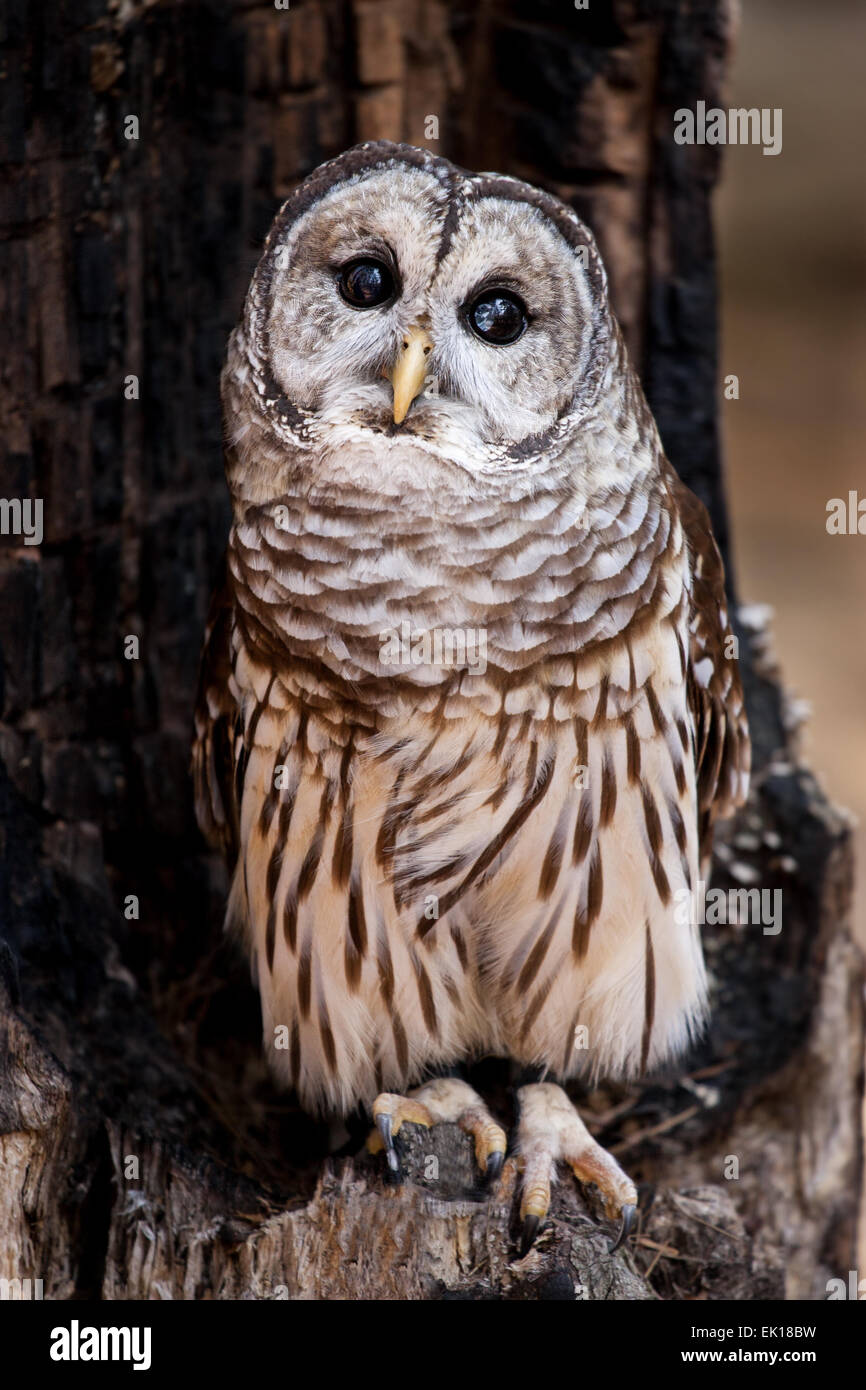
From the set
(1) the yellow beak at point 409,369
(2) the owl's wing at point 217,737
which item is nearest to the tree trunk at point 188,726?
(2) the owl's wing at point 217,737

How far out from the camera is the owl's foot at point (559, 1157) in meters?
2.57

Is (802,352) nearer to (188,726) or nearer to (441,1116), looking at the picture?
(188,726)

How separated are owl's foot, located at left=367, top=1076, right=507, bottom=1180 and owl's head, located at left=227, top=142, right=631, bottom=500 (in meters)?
1.24

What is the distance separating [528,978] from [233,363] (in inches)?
51.5

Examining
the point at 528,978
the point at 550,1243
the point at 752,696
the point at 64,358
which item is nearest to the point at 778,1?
the point at 752,696

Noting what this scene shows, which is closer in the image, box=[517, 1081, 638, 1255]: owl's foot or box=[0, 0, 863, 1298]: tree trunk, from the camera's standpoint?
box=[0, 0, 863, 1298]: tree trunk

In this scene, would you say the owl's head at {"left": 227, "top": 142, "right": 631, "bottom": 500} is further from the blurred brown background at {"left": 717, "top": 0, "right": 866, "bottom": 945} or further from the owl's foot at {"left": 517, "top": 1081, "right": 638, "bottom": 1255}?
the blurred brown background at {"left": 717, "top": 0, "right": 866, "bottom": 945}

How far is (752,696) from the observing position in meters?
3.89

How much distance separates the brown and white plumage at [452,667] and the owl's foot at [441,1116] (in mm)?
74

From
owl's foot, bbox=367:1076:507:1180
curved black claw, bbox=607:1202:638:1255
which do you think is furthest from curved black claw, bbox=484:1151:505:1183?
curved black claw, bbox=607:1202:638:1255

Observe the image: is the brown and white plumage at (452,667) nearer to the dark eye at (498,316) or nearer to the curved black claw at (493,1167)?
the dark eye at (498,316)

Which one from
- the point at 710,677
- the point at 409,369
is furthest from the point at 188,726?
the point at 409,369

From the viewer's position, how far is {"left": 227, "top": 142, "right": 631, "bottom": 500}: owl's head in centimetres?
229

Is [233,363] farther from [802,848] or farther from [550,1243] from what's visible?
[802,848]
